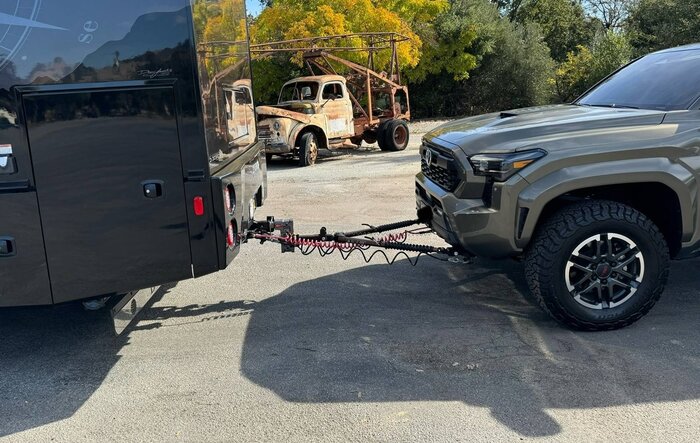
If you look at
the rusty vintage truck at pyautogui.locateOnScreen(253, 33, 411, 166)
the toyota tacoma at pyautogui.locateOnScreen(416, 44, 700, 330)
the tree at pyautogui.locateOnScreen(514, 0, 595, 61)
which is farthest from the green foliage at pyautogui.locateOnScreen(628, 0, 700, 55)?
the toyota tacoma at pyautogui.locateOnScreen(416, 44, 700, 330)

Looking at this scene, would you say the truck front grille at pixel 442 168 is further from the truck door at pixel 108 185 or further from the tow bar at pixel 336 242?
the truck door at pixel 108 185

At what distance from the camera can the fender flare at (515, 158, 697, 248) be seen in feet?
12.9

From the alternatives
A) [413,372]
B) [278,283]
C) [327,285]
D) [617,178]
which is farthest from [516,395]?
[278,283]

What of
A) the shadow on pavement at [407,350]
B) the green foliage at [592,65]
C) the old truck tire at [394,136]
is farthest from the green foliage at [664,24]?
the shadow on pavement at [407,350]

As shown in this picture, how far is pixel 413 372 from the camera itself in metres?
3.77

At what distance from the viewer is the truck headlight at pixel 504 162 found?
397cm

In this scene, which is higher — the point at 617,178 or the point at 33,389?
the point at 617,178

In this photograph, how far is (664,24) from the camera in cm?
2766

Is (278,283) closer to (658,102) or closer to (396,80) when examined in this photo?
(658,102)

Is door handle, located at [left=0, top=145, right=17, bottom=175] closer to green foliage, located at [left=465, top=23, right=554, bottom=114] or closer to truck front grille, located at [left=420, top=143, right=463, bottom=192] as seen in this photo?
truck front grille, located at [left=420, top=143, right=463, bottom=192]

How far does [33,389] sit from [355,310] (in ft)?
7.59

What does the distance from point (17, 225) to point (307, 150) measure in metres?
11.3

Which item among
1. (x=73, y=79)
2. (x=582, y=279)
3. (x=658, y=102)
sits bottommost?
(x=582, y=279)

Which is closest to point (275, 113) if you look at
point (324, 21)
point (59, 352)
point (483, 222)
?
point (324, 21)
